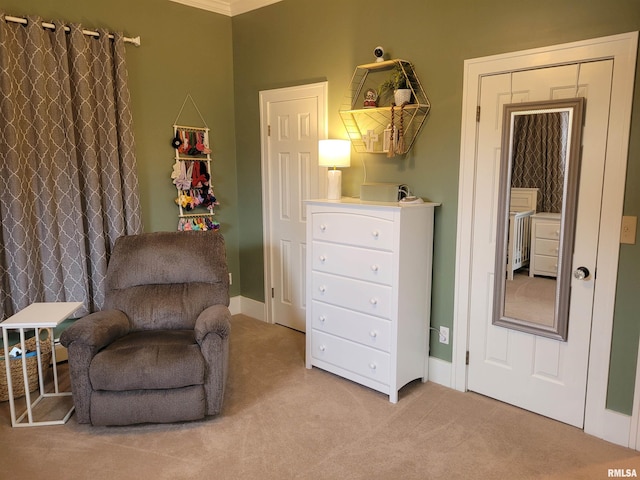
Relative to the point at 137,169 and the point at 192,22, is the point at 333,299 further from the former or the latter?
the point at 192,22

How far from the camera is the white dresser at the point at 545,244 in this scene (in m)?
2.59

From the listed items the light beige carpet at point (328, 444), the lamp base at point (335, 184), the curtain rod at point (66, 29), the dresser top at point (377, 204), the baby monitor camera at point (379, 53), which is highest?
the curtain rod at point (66, 29)

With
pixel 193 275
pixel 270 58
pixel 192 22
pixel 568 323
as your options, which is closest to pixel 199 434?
pixel 193 275

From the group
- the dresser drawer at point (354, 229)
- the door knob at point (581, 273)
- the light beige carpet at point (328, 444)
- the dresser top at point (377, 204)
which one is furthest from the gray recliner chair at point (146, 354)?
the door knob at point (581, 273)

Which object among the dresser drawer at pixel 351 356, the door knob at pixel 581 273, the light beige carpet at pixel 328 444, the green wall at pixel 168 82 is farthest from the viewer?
the green wall at pixel 168 82

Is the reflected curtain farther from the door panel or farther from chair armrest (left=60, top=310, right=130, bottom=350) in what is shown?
chair armrest (left=60, top=310, right=130, bottom=350)

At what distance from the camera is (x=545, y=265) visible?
2648 mm

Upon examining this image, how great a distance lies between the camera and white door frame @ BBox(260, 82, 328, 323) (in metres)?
3.70

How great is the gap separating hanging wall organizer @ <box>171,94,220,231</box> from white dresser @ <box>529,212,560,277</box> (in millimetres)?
2672

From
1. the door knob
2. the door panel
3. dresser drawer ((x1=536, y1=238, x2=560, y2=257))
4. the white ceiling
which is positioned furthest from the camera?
the white ceiling

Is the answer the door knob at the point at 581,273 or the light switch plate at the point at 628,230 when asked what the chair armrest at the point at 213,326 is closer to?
the door knob at the point at 581,273

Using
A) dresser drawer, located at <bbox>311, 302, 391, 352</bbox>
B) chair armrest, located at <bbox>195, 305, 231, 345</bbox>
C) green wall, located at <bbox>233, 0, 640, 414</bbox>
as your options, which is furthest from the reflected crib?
chair armrest, located at <bbox>195, 305, 231, 345</bbox>

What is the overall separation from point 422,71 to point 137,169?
2309 mm

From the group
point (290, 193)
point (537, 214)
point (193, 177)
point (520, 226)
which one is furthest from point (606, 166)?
point (193, 177)
